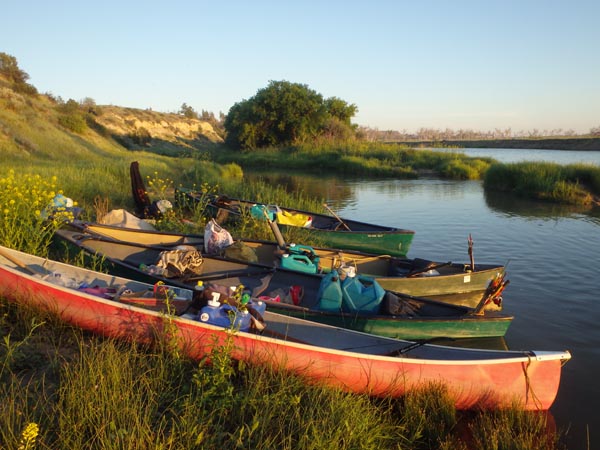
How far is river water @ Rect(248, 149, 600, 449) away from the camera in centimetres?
531

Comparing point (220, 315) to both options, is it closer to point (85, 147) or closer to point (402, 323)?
point (402, 323)

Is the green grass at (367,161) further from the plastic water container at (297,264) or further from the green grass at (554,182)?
the plastic water container at (297,264)

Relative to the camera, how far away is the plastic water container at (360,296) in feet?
17.9

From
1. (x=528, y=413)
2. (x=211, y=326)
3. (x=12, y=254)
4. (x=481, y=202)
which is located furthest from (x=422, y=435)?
(x=481, y=202)

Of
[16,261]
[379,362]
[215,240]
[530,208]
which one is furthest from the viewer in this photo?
[530,208]

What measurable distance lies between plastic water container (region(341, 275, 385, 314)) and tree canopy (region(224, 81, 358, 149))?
37.6 metres

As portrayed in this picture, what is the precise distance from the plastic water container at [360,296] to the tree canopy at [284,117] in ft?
123

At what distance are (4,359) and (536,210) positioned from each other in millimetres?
17470

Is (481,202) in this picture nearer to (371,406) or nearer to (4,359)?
(371,406)

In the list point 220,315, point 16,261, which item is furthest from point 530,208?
point 16,261

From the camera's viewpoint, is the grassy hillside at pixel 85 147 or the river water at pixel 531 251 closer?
the river water at pixel 531 251

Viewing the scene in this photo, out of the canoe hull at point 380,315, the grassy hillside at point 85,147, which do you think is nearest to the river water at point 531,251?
the canoe hull at point 380,315

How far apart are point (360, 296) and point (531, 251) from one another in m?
7.50

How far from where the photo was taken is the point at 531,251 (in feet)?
36.2
